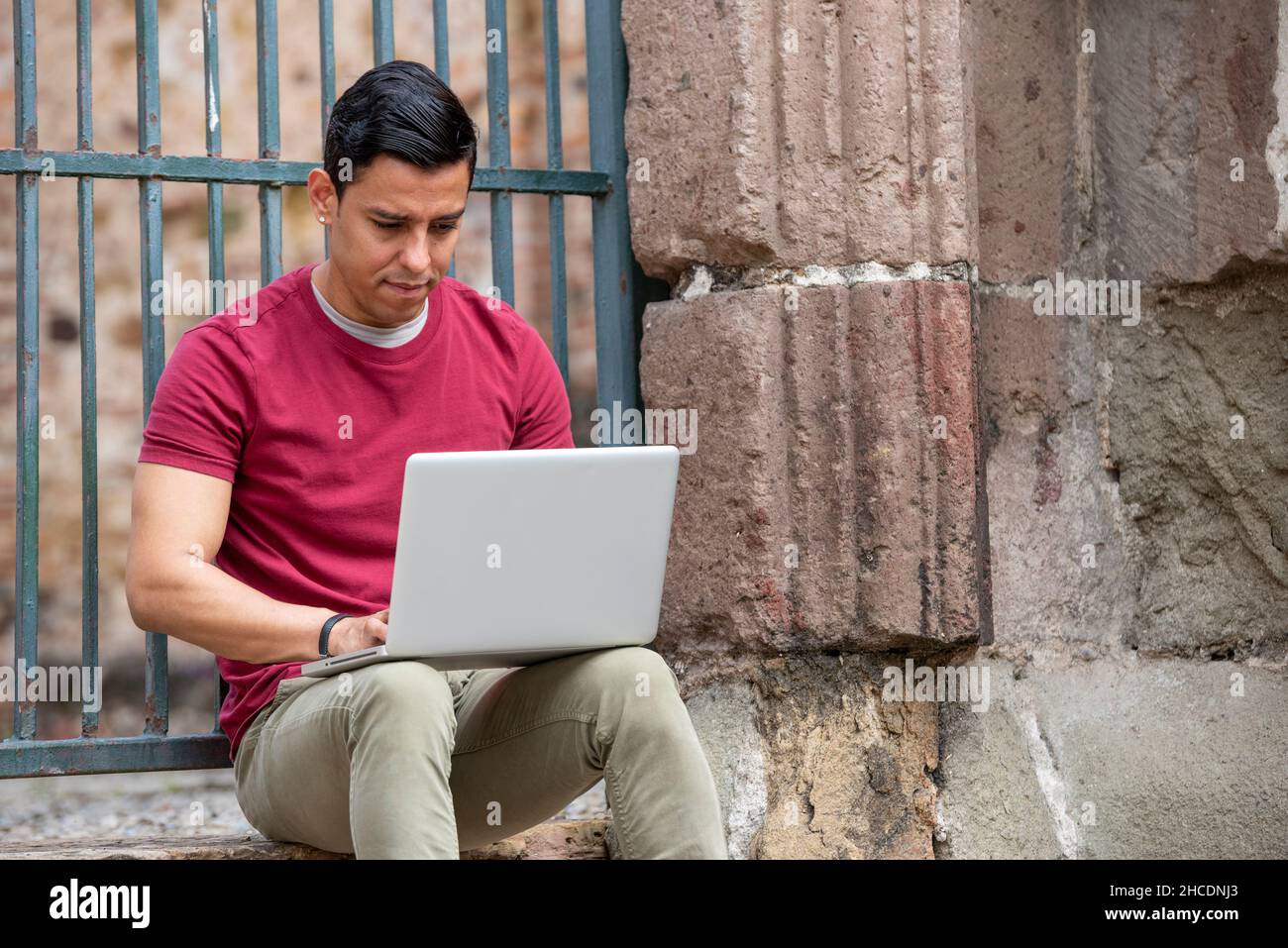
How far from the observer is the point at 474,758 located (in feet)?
7.90

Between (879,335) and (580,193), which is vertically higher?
(580,193)

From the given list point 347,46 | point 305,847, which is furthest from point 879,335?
point 347,46

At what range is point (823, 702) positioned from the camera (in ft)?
9.08

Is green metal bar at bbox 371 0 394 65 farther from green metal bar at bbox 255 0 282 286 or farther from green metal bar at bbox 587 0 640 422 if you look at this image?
green metal bar at bbox 587 0 640 422

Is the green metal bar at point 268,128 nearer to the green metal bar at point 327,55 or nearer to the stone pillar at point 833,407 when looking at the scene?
the green metal bar at point 327,55

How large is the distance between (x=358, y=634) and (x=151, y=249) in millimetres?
932

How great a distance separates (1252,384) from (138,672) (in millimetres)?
3288

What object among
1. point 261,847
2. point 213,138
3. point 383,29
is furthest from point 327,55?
point 261,847

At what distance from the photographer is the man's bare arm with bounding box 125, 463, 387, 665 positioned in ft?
7.22

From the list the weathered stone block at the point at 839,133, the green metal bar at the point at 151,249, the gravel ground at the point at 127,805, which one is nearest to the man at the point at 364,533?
the green metal bar at the point at 151,249

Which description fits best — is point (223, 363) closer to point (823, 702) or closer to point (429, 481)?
point (429, 481)

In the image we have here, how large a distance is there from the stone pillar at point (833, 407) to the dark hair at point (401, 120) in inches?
20.9

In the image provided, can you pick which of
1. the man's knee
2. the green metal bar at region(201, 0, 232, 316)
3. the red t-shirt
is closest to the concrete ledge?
the red t-shirt

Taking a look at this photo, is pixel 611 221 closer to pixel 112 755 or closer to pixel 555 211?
pixel 555 211
